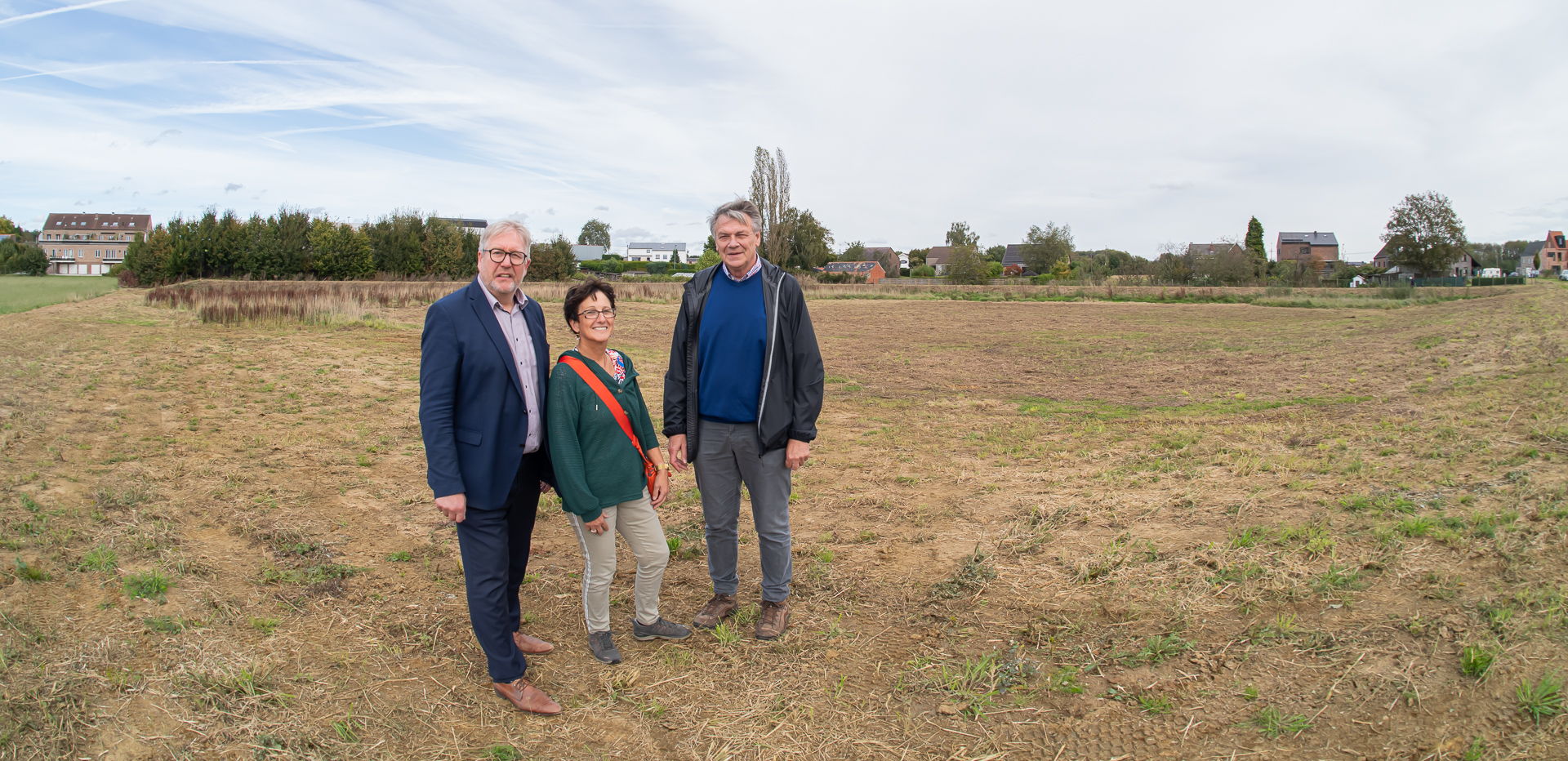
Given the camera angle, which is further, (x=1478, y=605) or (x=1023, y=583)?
(x=1023, y=583)

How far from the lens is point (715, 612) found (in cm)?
404

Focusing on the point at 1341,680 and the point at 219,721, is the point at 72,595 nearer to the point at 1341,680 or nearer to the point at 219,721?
the point at 219,721

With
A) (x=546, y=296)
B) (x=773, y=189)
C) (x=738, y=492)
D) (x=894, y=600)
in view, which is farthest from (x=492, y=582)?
(x=773, y=189)

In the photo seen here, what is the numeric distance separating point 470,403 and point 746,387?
1180 mm

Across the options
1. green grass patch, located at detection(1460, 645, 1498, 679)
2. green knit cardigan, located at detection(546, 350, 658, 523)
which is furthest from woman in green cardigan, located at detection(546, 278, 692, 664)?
green grass patch, located at detection(1460, 645, 1498, 679)

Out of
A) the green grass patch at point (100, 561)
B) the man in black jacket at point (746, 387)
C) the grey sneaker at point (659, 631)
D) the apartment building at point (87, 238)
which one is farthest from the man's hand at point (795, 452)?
the apartment building at point (87, 238)

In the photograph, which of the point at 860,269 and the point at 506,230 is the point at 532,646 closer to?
the point at 506,230

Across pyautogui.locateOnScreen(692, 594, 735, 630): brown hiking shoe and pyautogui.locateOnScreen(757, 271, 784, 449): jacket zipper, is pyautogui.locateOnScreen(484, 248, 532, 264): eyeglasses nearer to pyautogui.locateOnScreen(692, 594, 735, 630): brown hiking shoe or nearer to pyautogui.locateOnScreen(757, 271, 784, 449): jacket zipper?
pyautogui.locateOnScreen(757, 271, 784, 449): jacket zipper

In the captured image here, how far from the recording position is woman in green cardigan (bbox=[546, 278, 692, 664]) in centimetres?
328

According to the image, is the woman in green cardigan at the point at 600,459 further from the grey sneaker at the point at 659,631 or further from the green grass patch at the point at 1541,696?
the green grass patch at the point at 1541,696

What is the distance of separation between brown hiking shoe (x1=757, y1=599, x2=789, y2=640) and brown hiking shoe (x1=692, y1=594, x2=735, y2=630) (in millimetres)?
183

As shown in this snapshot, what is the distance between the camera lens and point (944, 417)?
9711 millimetres

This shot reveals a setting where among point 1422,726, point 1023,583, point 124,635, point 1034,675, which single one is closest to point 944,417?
point 1023,583

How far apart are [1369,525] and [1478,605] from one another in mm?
1091
